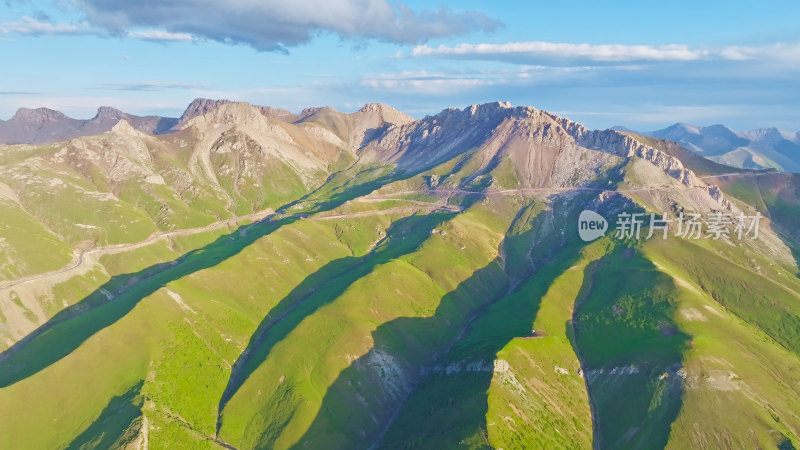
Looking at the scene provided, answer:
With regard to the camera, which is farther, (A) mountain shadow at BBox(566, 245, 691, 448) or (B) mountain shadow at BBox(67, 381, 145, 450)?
(A) mountain shadow at BBox(566, 245, 691, 448)

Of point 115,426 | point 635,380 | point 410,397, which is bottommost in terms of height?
point 410,397

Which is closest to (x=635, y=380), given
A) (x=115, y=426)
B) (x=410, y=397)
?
(x=410, y=397)

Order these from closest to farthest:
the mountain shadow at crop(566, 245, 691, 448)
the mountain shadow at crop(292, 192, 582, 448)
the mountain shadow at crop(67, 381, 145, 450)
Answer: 1. the mountain shadow at crop(67, 381, 145, 450)
2. the mountain shadow at crop(292, 192, 582, 448)
3. the mountain shadow at crop(566, 245, 691, 448)

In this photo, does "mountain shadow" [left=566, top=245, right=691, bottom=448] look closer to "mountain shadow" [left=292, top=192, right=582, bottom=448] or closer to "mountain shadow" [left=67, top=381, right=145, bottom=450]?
"mountain shadow" [left=292, top=192, right=582, bottom=448]

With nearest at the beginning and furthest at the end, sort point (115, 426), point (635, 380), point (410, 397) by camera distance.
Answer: point (115, 426)
point (635, 380)
point (410, 397)

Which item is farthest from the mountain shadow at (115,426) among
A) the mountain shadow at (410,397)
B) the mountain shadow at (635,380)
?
the mountain shadow at (635,380)

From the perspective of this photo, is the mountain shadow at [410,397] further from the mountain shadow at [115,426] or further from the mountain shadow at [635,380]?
the mountain shadow at [115,426]

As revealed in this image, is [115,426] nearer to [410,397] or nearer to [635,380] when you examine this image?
A: [410,397]

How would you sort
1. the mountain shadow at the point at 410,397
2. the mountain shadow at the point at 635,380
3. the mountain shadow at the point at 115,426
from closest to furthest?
the mountain shadow at the point at 115,426
the mountain shadow at the point at 410,397
the mountain shadow at the point at 635,380

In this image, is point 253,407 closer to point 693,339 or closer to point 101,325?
point 101,325

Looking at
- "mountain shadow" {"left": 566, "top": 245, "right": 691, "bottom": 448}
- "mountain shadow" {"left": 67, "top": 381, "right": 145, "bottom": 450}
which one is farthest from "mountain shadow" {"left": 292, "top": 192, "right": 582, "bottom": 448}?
"mountain shadow" {"left": 67, "top": 381, "right": 145, "bottom": 450}

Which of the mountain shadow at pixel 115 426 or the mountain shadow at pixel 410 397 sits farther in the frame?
the mountain shadow at pixel 410 397

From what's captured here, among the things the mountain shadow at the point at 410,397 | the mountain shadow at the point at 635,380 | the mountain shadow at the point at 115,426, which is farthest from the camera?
the mountain shadow at the point at 635,380
